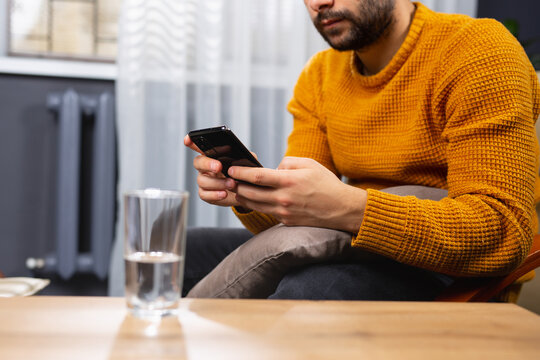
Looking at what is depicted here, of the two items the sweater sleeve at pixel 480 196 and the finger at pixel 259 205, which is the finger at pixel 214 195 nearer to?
the finger at pixel 259 205

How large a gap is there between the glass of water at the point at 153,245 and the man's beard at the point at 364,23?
79cm

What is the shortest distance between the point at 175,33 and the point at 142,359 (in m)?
1.61

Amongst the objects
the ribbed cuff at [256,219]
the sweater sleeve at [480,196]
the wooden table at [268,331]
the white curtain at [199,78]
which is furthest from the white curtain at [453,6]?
the wooden table at [268,331]

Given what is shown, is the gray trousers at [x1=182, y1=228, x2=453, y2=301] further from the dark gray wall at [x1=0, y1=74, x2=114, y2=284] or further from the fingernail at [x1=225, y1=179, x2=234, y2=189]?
the dark gray wall at [x1=0, y1=74, x2=114, y2=284]

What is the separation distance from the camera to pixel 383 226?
82 cm

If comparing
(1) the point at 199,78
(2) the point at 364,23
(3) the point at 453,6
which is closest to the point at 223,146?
(2) the point at 364,23

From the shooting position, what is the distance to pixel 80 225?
6.59 feet

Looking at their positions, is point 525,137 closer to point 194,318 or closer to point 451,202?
point 451,202

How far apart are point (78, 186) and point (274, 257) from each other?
51.6 inches

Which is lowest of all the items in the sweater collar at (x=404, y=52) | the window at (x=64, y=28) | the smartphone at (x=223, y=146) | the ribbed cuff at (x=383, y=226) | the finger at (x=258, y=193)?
the ribbed cuff at (x=383, y=226)

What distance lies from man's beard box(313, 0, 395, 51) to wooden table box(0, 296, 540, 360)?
73 centimetres

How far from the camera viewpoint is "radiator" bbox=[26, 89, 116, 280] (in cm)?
186

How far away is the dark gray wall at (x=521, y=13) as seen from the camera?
2.09 metres

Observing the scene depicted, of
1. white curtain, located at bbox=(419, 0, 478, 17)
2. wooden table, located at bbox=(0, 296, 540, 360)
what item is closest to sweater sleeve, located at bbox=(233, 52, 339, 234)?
wooden table, located at bbox=(0, 296, 540, 360)
